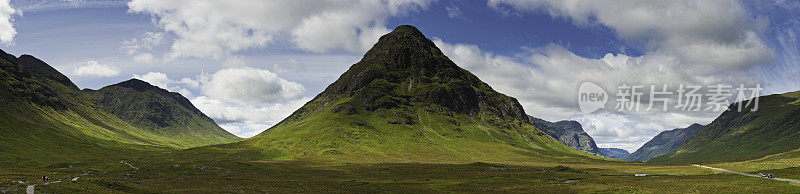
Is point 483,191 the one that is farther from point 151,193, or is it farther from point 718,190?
point 151,193

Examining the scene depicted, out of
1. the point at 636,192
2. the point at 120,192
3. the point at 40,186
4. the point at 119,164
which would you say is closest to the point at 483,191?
the point at 636,192

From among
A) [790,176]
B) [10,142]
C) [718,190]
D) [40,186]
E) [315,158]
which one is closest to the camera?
[40,186]

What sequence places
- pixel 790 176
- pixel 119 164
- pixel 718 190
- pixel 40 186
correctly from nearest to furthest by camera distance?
pixel 40 186 < pixel 718 190 < pixel 790 176 < pixel 119 164

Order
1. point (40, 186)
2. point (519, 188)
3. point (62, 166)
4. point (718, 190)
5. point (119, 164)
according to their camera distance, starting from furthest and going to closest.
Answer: point (62, 166) → point (119, 164) → point (519, 188) → point (718, 190) → point (40, 186)

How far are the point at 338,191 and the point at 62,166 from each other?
13044cm

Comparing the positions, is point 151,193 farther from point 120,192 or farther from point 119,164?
point 119,164

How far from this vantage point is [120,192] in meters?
61.8

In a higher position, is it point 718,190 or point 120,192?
point 718,190

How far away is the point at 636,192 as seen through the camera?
6612cm

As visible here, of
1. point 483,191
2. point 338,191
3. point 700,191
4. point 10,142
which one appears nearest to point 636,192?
point 700,191

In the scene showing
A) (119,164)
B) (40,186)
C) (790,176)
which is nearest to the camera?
(40,186)

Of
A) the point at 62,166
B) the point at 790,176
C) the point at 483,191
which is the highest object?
the point at 790,176

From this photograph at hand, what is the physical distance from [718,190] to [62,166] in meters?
195

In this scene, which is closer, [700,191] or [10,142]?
[700,191]
